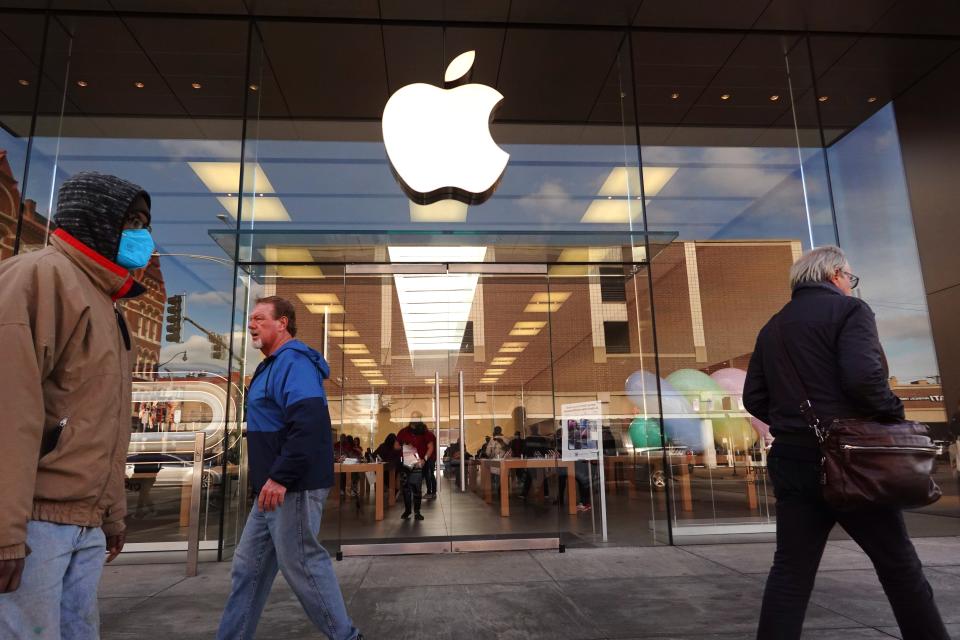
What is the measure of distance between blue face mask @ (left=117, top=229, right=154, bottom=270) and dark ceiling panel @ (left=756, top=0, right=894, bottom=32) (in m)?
6.73

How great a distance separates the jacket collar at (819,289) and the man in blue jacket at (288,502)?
2126mm

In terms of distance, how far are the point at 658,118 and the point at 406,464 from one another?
532 cm

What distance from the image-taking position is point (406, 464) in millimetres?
6684

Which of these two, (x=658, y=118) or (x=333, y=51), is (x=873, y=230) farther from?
(x=333, y=51)

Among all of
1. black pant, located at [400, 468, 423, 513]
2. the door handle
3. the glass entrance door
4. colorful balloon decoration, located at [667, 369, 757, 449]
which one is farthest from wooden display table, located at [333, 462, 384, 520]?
colorful balloon decoration, located at [667, 369, 757, 449]

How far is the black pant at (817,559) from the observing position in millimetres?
2074

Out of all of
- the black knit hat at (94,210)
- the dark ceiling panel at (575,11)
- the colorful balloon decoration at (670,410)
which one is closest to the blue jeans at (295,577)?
the black knit hat at (94,210)

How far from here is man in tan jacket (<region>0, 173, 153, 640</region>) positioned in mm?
1265

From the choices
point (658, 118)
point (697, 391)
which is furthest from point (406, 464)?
point (658, 118)

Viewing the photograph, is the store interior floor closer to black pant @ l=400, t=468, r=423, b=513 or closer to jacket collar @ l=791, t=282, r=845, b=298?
black pant @ l=400, t=468, r=423, b=513

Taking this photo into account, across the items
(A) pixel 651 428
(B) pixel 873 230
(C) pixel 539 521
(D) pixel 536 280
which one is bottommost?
(C) pixel 539 521

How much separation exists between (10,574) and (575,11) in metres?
6.66

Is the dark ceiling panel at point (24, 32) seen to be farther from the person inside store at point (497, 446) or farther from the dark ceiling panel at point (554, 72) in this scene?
the person inside store at point (497, 446)

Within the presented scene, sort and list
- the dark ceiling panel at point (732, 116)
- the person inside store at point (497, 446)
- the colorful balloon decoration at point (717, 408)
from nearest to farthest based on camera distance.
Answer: the colorful balloon decoration at point (717, 408), the person inside store at point (497, 446), the dark ceiling panel at point (732, 116)
